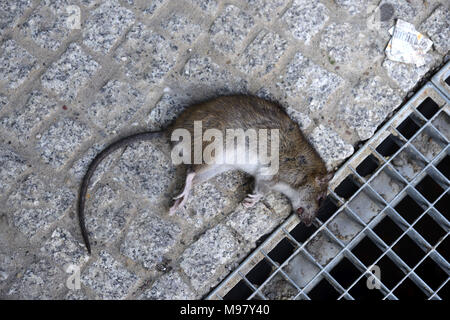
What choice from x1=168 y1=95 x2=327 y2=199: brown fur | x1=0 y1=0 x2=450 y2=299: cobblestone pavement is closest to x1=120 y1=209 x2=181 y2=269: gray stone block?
x1=0 y1=0 x2=450 y2=299: cobblestone pavement

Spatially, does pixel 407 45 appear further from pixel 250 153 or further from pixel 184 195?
pixel 184 195

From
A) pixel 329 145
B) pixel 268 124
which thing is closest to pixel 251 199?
pixel 268 124

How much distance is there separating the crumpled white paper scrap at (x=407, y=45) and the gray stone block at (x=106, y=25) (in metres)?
2.04

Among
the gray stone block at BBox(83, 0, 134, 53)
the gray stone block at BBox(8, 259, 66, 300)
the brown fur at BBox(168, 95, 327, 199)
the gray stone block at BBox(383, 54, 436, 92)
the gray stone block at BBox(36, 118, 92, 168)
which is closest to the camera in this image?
the brown fur at BBox(168, 95, 327, 199)

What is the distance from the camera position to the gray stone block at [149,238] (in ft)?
10.8

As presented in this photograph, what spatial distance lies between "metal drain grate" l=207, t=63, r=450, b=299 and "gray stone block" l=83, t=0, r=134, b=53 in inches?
75.7

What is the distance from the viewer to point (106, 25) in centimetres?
342

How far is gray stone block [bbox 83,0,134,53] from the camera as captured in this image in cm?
340

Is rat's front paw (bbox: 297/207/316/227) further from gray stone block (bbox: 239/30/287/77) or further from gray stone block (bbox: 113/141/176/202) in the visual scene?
gray stone block (bbox: 239/30/287/77)

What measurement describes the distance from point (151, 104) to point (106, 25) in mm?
694

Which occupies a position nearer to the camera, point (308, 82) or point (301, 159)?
point (301, 159)

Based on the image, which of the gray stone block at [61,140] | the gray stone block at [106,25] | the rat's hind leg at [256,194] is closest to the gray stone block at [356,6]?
the rat's hind leg at [256,194]

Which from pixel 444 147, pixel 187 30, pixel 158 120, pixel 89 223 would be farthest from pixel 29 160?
pixel 444 147

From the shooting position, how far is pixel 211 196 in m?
3.38
